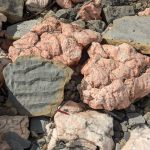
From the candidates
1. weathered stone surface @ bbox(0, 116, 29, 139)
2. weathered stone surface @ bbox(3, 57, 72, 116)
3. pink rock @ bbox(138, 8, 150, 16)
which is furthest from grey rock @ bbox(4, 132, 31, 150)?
pink rock @ bbox(138, 8, 150, 16)

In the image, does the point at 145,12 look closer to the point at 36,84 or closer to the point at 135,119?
the point at 135,119

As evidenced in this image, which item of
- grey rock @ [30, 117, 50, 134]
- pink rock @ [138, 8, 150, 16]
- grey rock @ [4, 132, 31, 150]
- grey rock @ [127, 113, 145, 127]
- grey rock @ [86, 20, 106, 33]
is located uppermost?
pink rock @ [138, 8, 150, 16]

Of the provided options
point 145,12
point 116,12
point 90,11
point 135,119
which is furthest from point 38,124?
point 145,12

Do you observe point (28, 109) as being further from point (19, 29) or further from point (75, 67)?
point (19, 29)

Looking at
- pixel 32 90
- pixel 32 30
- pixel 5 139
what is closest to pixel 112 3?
pixel 32 30

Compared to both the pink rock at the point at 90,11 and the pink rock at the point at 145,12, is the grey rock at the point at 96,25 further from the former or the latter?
the pink rock at the point at 145,12

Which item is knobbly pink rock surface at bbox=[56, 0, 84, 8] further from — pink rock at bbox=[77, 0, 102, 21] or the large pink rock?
the large pink rock
